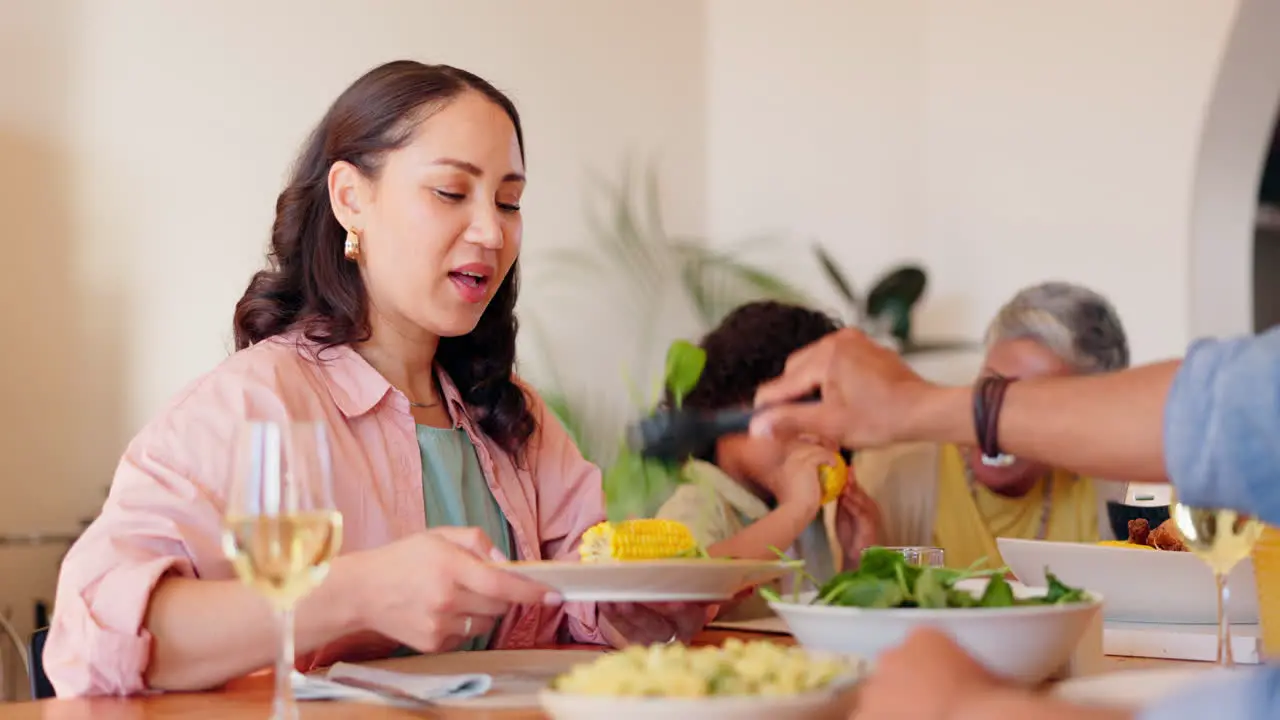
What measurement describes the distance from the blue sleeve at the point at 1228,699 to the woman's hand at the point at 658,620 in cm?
95

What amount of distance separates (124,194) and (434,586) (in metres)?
2.40

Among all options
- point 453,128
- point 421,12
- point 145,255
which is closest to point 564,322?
point 421,12

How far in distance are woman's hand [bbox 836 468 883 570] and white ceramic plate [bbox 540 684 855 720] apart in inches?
77.5

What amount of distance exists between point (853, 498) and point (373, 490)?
4.49 ft

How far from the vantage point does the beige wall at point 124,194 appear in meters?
3.33

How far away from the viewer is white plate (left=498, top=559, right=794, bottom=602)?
1256mm

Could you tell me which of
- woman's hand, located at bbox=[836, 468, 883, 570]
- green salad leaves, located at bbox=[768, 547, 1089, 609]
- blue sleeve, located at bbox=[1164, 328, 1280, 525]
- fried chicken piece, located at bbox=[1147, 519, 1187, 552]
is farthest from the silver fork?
woman's hand, located at bbox=[836, 468, 883, 570]

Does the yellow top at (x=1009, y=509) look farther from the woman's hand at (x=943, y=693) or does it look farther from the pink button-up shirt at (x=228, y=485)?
the woman's hand at (x=943, y=693)

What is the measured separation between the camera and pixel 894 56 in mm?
4812

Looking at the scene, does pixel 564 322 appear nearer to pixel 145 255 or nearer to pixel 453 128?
pixel 145 255

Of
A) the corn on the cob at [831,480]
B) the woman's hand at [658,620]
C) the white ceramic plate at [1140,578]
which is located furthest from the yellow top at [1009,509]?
the woman's hand at [658,620]

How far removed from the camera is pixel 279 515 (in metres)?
1.07

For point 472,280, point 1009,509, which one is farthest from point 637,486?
point 472,280

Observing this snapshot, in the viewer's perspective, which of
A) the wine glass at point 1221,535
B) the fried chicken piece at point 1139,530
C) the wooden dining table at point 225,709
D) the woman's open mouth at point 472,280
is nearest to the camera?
the wooden dining table at point 225,709
